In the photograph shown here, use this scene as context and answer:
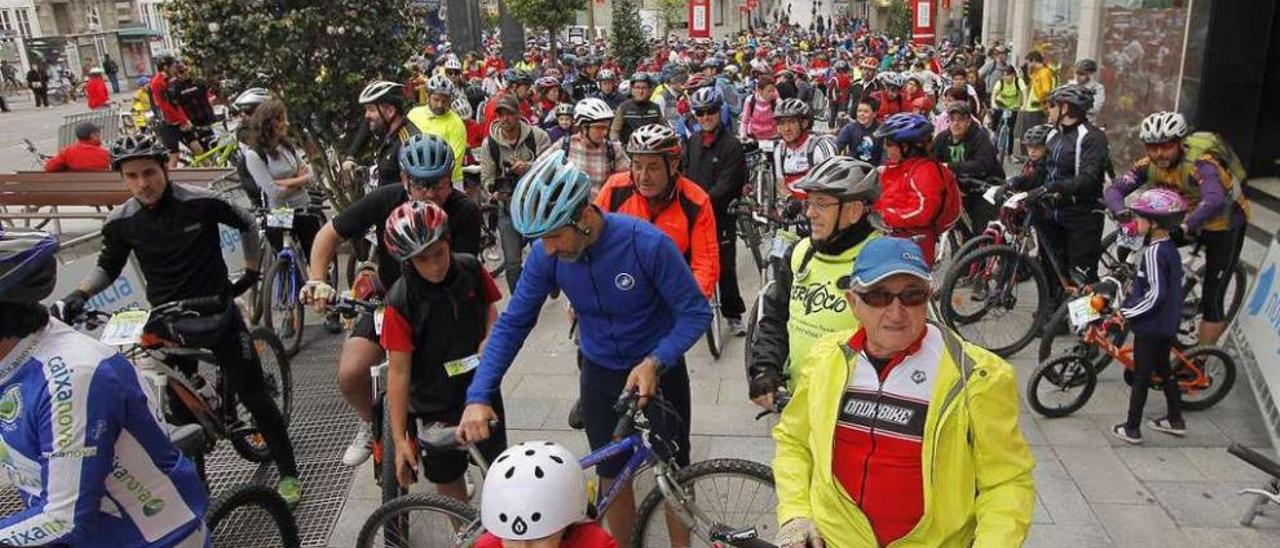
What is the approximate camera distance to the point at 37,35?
46.3 metres

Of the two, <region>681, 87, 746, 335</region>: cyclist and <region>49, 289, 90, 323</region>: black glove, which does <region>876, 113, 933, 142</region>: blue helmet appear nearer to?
<region>681, 87, 746, 335</region>: cyclist

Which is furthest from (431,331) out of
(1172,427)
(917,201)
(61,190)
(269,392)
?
(61,190)

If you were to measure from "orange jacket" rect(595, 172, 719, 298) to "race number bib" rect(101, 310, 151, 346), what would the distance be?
2458 mm

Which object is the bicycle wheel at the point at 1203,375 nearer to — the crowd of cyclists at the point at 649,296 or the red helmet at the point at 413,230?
the crowd of cyclists at the point at 649,296

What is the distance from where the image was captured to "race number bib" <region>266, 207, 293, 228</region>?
6.73 metres

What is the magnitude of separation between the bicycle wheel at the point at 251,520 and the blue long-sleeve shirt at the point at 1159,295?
4.69 meters

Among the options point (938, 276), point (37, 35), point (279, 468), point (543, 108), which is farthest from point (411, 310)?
point (37, 35)

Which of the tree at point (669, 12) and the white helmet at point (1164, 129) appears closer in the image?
the white helmet at point (1164, 129)

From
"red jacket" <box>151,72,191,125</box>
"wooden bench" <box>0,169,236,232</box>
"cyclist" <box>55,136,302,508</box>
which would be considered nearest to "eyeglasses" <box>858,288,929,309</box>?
"cyclist" <box>55,136,302,508</box>

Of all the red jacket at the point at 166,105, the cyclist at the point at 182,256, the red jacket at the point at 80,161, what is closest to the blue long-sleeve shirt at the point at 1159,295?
the cyclist at the point at 182,256

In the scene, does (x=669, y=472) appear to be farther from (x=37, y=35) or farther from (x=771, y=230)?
(x=37, y=35)

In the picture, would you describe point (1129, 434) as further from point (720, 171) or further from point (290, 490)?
point (290, 490)

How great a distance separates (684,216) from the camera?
16.5 feet

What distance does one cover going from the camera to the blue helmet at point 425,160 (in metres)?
4.57
